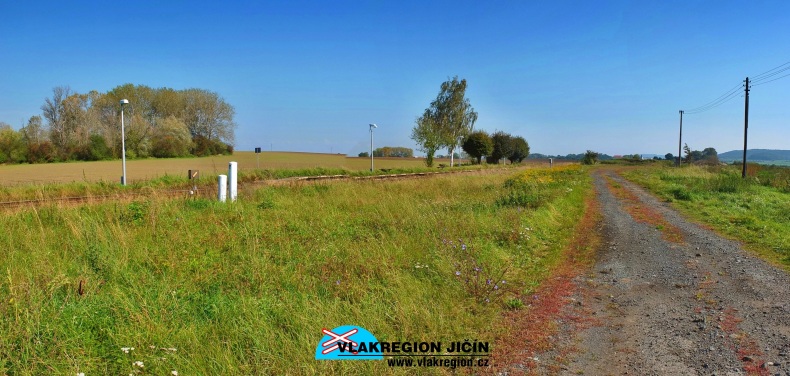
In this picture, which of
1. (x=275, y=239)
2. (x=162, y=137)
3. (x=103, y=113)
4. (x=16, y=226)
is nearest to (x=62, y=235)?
(x=16, y=226)

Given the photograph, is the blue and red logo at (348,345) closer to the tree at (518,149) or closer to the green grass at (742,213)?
the green grass at (742,213)

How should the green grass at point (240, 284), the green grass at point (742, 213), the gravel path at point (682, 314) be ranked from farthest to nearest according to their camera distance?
the green grass at point (742, 213) → the gravel path at point (682, 314) → the green grass at point (240, 284)

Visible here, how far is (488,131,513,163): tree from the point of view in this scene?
63.8m

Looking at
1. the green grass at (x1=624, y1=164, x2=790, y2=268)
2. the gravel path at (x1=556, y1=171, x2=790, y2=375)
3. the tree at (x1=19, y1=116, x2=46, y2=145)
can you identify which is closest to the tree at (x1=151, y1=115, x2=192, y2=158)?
the tree at (x1=19, y1=116, x2=46, y2=145)

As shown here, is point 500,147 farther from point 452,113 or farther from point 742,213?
point 742,213

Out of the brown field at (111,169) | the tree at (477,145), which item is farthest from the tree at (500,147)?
the brown field at (111,169)

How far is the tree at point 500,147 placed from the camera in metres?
63.8

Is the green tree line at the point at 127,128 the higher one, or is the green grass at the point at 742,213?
the green tree line at the point at 127,128

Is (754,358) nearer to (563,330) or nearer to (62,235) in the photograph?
(563,330)

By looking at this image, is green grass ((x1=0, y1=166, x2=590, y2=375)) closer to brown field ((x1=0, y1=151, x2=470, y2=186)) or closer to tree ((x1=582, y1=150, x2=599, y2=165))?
brown field ((x1=0, y1=151, x2=470, y2=186))

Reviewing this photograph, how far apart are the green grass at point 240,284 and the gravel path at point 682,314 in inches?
34.3

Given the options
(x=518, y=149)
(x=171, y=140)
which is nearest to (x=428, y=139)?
(x=518, y=149)

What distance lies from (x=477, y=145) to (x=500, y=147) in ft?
29.0

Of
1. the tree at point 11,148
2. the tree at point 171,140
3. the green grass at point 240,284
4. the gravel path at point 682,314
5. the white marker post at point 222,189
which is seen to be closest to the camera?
the green grass at point 240,284
